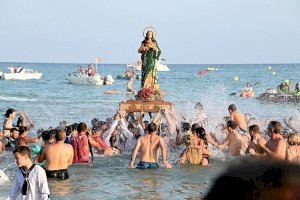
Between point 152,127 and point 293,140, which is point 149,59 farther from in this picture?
point 293,140

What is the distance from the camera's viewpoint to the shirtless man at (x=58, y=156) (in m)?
9.42

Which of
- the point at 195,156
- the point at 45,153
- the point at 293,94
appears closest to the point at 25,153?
the point at 45,153

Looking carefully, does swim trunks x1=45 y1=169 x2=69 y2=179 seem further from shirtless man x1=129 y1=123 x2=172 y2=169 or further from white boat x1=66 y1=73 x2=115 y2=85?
white boat x1=66 y1=73 x2=115 y2=85

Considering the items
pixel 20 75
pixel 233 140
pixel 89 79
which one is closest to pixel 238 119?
pixel 233 140

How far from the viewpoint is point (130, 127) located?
50.2 feet

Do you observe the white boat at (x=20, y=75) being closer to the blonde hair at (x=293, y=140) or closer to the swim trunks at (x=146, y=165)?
the swim trunks at (x=146, y=165)

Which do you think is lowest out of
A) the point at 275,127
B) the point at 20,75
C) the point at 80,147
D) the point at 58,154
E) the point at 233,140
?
the point at 20,75

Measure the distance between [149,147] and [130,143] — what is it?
3224mm

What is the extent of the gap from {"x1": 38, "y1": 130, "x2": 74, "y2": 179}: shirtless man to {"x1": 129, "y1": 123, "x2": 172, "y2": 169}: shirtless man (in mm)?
2157

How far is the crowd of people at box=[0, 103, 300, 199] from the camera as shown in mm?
6219

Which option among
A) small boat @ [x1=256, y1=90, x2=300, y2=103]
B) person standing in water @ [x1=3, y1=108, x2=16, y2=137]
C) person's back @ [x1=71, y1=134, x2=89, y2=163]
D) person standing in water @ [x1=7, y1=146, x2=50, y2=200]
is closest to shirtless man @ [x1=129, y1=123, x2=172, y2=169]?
person's back @ [x1=71, y1=134, x2=89, y2=163]

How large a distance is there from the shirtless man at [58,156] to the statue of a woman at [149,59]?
6.59 metres

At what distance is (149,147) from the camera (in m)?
11.5

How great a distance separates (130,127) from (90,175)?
389 centimetres
